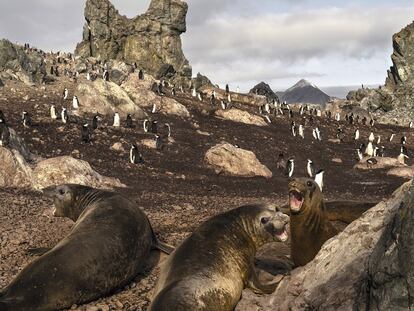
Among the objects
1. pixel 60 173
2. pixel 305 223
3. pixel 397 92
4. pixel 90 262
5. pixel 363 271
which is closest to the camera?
pixel 363 271

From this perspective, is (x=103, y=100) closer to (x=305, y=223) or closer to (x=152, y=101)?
(x=152, y=101)

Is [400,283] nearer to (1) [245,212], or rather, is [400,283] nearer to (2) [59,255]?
(1) [245,212]

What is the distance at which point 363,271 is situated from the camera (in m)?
4.45

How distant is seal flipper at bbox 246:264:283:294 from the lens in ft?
19.1

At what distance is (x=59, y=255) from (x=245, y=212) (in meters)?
2.71

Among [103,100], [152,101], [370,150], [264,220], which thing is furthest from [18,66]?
[264,220]

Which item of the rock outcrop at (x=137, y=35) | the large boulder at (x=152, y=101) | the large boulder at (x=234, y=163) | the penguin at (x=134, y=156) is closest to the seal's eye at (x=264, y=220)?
the penguin at (x=134, y=156)

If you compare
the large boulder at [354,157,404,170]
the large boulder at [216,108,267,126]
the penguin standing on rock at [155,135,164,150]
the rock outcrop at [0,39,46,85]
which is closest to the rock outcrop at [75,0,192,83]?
the rock outcrop at [0,39,46,85]

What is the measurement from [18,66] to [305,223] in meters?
39.2

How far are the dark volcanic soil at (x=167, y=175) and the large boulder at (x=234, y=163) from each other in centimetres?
75

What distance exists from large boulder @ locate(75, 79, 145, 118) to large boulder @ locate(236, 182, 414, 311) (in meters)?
28.1

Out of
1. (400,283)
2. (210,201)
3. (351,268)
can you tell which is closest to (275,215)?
Answer: (351,268)

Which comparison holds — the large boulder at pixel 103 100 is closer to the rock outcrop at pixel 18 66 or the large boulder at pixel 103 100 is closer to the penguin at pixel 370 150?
the rock outcrop at pixel 18 66

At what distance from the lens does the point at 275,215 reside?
6.71 metres
